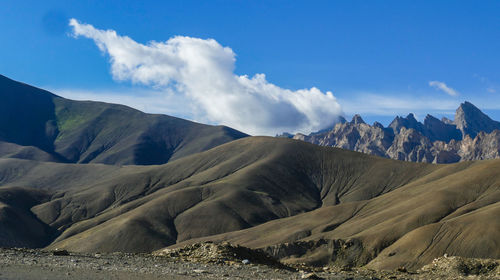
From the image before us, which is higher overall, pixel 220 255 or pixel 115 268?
pixel 220 255

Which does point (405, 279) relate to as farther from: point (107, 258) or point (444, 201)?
point (444, 201)

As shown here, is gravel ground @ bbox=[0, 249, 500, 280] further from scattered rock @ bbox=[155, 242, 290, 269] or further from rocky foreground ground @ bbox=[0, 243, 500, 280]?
scattered rock @ bbox=[155, 242, 290, 269]

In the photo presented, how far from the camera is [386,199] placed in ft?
639

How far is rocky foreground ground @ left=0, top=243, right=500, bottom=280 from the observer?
796 inches

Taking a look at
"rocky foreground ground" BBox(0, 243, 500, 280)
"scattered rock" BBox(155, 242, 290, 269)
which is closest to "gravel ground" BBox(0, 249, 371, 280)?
"rocky foreground ground" BBox(0, 243, 500, 280)

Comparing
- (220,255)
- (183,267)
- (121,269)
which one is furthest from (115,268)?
(220,255)

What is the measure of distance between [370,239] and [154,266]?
397ft

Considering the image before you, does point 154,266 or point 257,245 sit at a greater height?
point 154,266

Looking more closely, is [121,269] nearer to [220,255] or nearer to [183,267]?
[183,267]

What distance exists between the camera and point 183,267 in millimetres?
23203

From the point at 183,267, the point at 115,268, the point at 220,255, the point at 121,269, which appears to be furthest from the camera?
the point at 220,255

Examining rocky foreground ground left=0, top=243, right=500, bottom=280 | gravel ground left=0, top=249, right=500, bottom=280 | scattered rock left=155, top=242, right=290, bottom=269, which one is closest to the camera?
gravel ground left=0, top=249, right=500, bottom=280

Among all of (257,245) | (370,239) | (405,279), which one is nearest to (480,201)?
(370,239)

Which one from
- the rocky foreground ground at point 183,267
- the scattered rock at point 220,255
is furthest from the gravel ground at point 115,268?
the scattered rock at point 220,255
